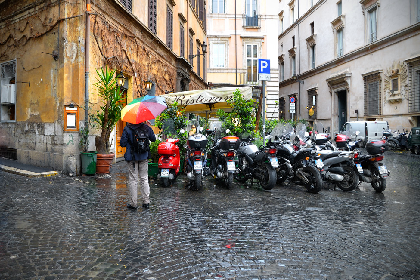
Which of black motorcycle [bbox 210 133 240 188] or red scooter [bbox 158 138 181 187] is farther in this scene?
red scooter [bbox 158 138 181 187]

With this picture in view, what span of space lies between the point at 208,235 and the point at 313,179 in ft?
12.4

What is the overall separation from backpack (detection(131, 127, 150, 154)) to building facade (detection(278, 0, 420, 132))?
18.4 m

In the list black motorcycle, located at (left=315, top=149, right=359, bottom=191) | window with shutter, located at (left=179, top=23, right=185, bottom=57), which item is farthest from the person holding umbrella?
window with shutter, located at (left=179, top=23, right=185, bottom=57)

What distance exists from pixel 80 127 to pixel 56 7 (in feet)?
11.0

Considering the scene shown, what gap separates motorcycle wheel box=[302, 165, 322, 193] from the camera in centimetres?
741

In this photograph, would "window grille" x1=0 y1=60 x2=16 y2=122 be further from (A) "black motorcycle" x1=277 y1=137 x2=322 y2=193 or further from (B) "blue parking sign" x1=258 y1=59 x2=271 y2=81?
(A) "black motorcycle" x1=277 y1=137 x2=322 y2=193

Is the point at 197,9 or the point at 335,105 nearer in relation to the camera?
the point at 197,9

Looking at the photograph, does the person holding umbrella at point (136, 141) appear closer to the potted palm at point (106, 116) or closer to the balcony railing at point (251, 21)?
the potted palm at point (106, 116)

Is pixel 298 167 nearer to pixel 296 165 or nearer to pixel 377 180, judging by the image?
pixel 296 165

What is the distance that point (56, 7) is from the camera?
9.78 metres

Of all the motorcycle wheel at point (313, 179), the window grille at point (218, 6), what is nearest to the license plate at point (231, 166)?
the motorcycle wheel at point (313, 179)

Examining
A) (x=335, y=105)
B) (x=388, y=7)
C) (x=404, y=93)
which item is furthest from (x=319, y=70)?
(x=404, y=93)

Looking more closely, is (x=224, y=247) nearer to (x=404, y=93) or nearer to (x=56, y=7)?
(x=56, y=7)

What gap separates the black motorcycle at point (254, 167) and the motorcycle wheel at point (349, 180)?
1.61 metres
